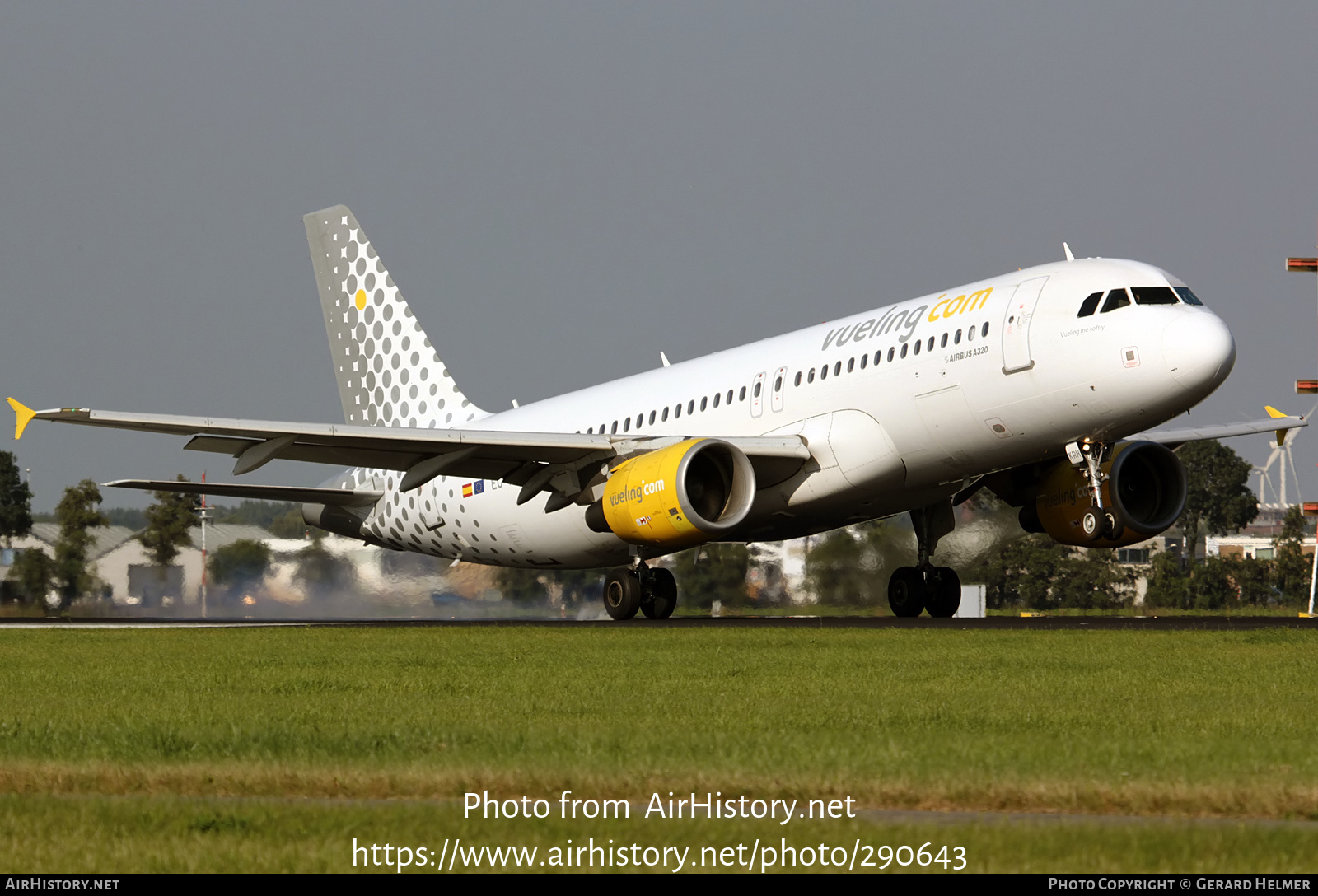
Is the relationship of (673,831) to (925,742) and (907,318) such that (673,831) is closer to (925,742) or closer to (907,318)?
(925,742)

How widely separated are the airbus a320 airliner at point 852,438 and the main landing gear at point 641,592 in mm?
33

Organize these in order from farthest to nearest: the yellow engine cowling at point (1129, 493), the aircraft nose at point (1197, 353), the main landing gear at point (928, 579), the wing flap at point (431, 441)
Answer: the main landing gear at point (928, 579) → the yellow engine cowling at point (1129, 493) → the wing flap at point (431, 441) → the aircraft nose at point (1197, 353)

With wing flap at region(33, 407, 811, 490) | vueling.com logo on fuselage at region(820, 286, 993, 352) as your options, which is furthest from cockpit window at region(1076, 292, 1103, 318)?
wing flap at region(33, 407, 811, 490)

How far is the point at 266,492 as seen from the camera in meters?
31.3

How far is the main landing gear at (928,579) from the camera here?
2947 cm

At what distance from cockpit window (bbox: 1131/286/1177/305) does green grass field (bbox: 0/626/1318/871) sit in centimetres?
627

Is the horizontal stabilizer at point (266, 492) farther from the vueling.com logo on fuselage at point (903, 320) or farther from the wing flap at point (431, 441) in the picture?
the vueling.com logo on fuselage at point (903, 320)

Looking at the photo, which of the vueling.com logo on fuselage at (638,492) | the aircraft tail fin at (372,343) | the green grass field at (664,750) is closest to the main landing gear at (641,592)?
the vueling.com logo on fuselage at (638,492)

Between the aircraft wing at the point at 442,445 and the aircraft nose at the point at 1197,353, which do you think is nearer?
the aircraft nose at the point at 1197,353

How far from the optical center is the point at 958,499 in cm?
2861

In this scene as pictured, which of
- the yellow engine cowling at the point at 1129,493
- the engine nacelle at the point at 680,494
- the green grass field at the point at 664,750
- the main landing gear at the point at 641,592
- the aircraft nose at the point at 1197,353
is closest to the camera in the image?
the green grass field at the point at 664,750

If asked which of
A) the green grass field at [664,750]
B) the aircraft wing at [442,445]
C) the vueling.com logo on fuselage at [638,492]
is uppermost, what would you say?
the aircraft wing at [442,445]

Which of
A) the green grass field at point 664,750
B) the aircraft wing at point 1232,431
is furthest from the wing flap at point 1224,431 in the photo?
the green grass field at point 664,750

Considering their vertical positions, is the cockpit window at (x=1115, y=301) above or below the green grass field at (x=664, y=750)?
above
